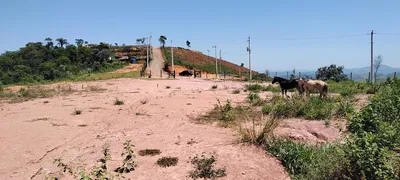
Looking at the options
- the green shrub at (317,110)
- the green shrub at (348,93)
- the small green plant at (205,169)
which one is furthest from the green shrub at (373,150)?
the green shrub at (348,93)

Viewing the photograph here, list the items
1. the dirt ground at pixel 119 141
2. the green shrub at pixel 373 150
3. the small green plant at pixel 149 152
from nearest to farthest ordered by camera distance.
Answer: the green shrub at pixel 373 150
the dirt ground at pixel 119 141
the small green plant at pixel 149 152

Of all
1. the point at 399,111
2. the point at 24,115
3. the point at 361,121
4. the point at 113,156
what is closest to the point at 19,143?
the point at 113,156

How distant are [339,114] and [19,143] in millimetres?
8111

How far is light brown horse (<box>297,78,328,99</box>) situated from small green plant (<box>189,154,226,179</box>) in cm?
812

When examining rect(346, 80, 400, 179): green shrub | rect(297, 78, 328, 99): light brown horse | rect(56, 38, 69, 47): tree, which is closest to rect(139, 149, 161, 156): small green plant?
rect(346, 80, 400, 179): green shrub

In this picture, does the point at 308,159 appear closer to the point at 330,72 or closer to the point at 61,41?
the point at 330,72

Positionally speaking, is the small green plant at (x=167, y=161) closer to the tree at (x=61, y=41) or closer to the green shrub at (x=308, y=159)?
the green shrub at (x=308, y=159)

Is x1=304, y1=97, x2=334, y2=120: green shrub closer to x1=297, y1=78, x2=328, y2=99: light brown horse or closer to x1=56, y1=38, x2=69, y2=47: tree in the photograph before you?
x1=297, y1=78, x2=328, y2=99: light brown horse

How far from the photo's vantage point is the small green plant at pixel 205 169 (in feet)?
15.0

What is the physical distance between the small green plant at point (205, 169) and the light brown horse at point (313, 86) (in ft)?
26.6

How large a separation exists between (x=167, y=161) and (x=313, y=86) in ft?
29.5

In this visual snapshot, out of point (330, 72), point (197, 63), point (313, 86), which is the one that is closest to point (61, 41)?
point (197, 63)

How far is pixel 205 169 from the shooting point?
4.68 m

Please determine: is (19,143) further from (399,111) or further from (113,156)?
(399,111)
